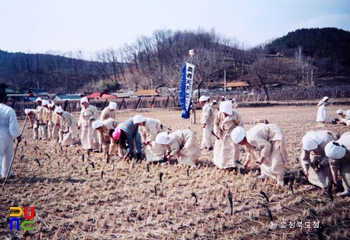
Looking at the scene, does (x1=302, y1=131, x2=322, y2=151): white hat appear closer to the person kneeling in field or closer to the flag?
the person kneeling in field

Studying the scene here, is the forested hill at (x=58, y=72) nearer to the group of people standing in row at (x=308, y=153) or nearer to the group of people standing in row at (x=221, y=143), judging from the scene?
the group of people standing in row at (x=221, y=143)

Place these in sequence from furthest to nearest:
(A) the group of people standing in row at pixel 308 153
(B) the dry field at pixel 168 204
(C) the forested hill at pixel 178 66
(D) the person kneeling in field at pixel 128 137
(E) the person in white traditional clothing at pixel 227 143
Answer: (C) the forested hill at pixel 178 66, (D) the person kneeling in field at pixel 128 137, (E) the person in white traditional clothing at pixel 227 143, (A) the group of people standing in row at pixel 308 153, (B) the dry field at pixel 168 204

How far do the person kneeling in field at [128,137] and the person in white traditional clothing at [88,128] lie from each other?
1.75 meters

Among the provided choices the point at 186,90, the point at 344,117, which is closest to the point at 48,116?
the point at 186,90

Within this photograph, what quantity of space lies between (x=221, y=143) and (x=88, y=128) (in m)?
4.96

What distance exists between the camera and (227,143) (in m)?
6.30

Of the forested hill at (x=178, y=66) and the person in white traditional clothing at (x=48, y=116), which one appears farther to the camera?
the forested hill at (x=178, y=66)

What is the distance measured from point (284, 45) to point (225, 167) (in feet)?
246

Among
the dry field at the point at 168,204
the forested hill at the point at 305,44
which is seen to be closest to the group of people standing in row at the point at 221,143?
the dry field at the point at 168,204

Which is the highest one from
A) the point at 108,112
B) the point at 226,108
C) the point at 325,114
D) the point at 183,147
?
the point at 226,108

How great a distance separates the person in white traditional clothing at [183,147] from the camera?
6.57 m

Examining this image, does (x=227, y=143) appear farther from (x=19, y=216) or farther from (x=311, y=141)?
(x=19, y=216)

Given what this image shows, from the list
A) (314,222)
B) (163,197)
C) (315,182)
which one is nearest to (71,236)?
(163,197)

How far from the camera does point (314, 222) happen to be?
12.2 ft
